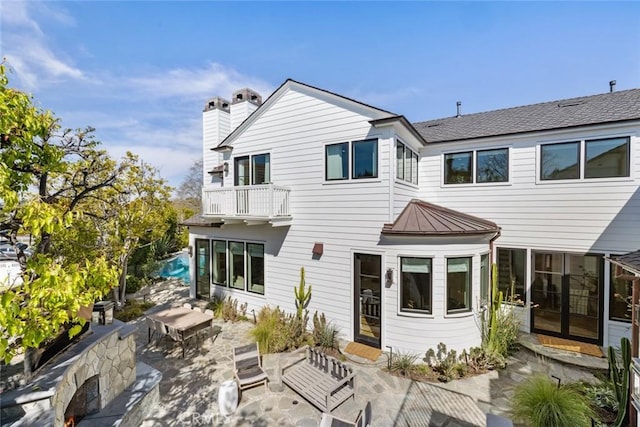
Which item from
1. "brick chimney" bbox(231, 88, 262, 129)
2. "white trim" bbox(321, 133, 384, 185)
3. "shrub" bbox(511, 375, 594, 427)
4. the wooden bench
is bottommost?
the wooden bench

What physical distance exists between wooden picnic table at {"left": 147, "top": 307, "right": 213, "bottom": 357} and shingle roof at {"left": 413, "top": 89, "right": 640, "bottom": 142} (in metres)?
10.1

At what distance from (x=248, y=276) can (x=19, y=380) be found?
7347mm

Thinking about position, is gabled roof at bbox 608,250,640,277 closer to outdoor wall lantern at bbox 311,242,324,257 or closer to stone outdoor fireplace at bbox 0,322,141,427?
outdoor wall lantern at bbox 311,242,324,257

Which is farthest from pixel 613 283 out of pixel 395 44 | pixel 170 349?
pixel 170 349

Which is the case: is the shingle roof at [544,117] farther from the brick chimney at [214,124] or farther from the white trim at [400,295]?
the brick chimney at [214,124]

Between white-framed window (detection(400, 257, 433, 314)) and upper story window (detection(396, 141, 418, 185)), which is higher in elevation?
upper story window (detection(396, 141, 418, 185))

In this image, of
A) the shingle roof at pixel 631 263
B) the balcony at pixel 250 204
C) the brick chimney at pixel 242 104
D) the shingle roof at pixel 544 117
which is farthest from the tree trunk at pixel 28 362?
the shingle roof at pixel 544 117

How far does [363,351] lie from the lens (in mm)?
8047

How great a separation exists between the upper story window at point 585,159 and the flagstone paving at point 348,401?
18.0ft

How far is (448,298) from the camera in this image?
755 centimetres

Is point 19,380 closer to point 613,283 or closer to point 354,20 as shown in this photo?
point 354,20

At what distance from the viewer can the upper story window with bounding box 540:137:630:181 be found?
26.5ft

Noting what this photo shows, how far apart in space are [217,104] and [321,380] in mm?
12148

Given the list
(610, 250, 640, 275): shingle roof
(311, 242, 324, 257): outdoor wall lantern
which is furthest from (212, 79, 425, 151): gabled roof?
(610, 250, 640, 275): shingle roof
